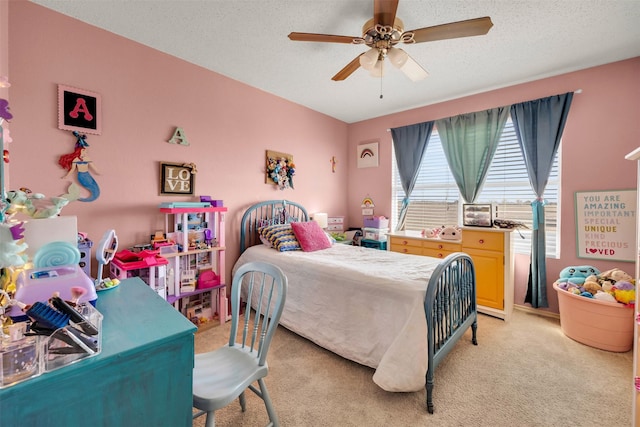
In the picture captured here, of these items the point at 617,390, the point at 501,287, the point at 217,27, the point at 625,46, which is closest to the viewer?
the point at 617,390

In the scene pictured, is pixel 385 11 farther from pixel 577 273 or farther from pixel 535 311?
pixel 535 311

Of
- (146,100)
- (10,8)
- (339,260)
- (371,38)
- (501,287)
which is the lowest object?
(501,287)

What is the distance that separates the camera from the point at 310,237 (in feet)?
10.0

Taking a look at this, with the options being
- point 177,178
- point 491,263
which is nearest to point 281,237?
point 177,178

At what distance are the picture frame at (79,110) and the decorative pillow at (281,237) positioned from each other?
5.63 ft

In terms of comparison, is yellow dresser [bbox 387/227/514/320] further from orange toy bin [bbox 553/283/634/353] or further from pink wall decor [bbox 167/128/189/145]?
pink wall decor [bbox 167/128/189/145]

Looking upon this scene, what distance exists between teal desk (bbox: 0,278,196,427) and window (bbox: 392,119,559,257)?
134 inches

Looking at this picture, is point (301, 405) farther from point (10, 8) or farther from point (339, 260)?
point (10, 8)

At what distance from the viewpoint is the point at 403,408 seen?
5.32ft

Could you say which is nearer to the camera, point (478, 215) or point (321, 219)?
point (478, 215)

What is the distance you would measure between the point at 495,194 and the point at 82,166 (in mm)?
4166

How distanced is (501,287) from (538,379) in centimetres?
106

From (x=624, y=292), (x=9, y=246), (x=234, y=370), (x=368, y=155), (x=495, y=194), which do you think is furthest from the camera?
(x=368, y=155)

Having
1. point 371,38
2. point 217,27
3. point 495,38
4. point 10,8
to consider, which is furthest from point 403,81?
point 10,8
